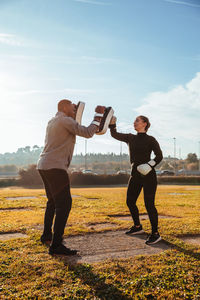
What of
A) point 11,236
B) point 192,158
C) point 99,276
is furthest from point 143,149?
point 192,158

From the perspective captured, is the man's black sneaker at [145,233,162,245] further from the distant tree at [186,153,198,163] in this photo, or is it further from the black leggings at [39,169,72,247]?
the distant tree at [186,153,198,163]

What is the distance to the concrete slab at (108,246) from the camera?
11.9 feet

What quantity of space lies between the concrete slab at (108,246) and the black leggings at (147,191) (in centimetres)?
38

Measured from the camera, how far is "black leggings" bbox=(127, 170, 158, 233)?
4.59 metres

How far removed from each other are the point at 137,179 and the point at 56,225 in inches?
69.6

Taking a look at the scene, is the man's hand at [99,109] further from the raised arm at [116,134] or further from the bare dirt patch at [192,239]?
the bare dirt patch at [192,239]

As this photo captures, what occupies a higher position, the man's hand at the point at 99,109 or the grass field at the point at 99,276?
the man's hand at the point at 99,109

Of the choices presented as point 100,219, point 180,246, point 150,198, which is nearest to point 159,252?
point 180,246

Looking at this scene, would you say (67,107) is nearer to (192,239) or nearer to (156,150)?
(156,150)

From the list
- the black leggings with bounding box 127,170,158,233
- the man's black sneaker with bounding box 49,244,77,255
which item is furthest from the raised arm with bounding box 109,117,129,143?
the man's black sneaker with bounding box 49,244,77,255

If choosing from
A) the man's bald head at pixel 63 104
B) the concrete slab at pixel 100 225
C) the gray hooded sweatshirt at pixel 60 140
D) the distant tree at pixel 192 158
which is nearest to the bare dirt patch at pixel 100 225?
the concrete slab at pixel 100 225

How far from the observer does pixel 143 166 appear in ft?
14.9

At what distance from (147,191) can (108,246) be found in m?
1.11

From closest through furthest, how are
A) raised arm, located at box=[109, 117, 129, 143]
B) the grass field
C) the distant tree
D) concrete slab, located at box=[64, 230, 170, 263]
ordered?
the grass field → concrete slab, located at box=[64, 230, 170, 263] → raised arm, located at box=[109, 117, 129, 143] → the distant tree
